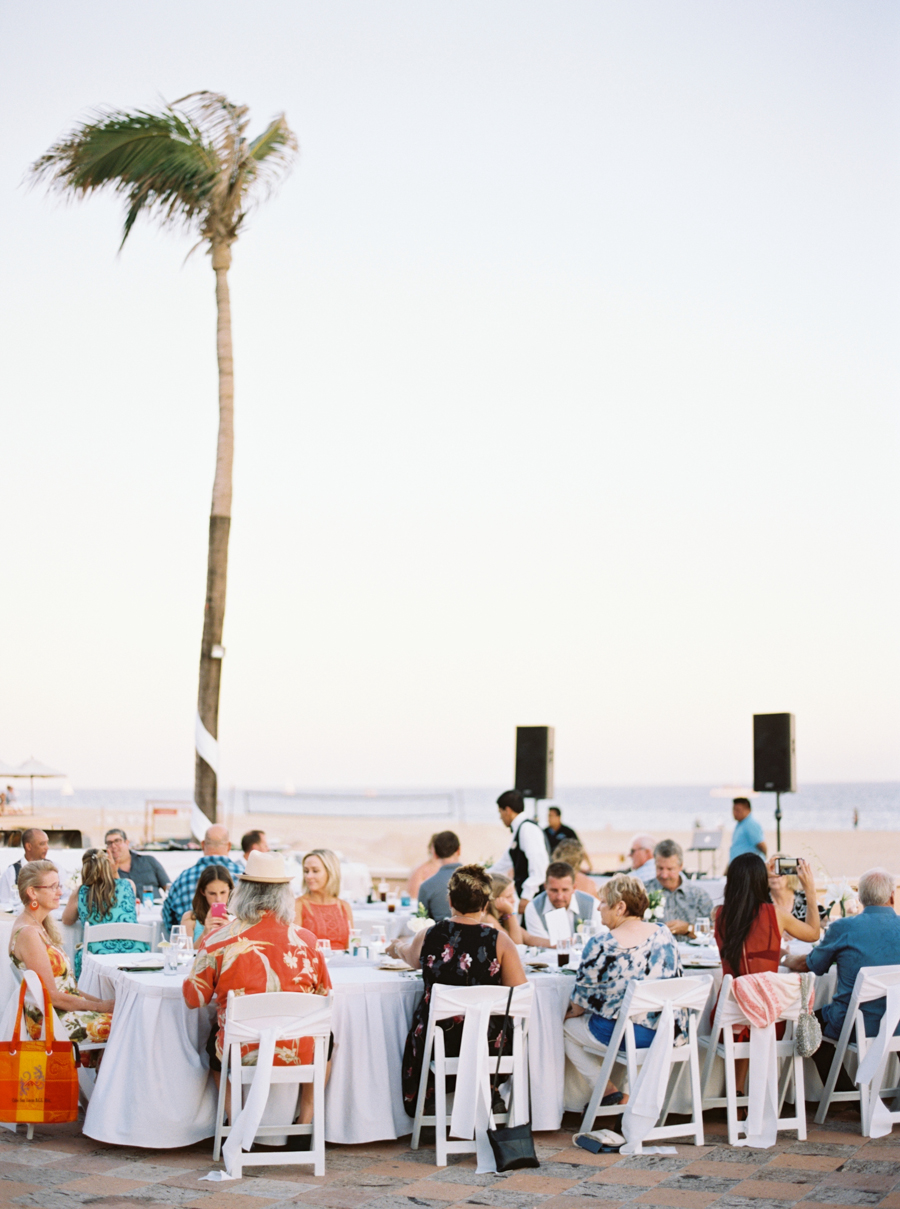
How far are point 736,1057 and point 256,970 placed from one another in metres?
2.14

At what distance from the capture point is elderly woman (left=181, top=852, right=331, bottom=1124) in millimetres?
4777

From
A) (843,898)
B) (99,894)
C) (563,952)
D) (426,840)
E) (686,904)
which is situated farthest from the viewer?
(426,840)

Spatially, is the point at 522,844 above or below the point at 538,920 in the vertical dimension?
above

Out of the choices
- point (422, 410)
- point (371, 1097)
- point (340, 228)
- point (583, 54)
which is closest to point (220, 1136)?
point (371, 1097)

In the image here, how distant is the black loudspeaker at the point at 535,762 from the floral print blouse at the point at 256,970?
8721mm

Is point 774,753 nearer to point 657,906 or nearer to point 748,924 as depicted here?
point 657,906

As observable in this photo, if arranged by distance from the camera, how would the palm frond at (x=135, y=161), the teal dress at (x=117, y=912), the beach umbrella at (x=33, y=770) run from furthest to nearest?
the beach umbrella at (x=33, y=770) → the palm frond at (x=135, y=161) → the teal dress at (x=117, y=912)

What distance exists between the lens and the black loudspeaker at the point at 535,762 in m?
13.5

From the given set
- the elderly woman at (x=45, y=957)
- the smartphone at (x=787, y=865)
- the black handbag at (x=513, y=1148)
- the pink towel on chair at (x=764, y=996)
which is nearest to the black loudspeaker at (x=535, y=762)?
the smartphone at (x=787, y=865)

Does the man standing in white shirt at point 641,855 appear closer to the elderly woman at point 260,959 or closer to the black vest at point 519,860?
the black vest at point 519,860

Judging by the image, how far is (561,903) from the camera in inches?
279

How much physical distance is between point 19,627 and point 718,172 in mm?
14002

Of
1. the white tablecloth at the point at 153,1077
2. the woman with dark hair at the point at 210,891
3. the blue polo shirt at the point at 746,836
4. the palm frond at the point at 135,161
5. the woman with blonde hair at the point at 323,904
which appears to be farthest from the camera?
the palm frond at the point at 135,161

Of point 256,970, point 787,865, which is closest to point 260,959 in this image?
point 256,970
